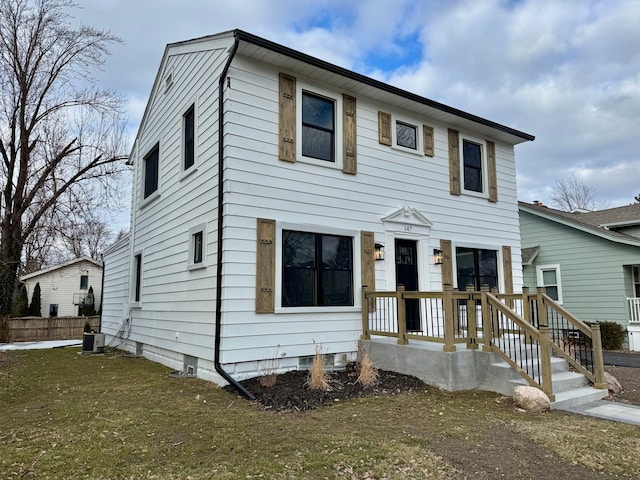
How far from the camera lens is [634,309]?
532 inches

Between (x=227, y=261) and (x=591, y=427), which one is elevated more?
(x=227, y=261)

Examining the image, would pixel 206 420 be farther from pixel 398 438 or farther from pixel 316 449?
pixel 398 438

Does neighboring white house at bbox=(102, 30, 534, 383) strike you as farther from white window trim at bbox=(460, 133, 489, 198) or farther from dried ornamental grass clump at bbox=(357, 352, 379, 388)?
dried ornamental grass clump at bbox=(357, 352, 379, 388)

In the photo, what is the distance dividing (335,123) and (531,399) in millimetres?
5728

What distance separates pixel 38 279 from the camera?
2728 centimetres

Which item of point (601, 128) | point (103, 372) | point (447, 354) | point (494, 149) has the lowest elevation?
point (103, 372)

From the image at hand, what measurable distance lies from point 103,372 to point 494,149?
1035 centimetres

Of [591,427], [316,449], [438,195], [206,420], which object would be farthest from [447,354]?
[438,195]

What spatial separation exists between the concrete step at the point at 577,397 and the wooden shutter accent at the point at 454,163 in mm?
5036

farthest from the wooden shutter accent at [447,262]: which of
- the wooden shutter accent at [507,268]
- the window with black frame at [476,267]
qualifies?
the wooden shutter accent at [507,268]

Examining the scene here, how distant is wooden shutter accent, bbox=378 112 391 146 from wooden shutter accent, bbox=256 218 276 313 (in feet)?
10.7

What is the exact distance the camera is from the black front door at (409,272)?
29.4 ft

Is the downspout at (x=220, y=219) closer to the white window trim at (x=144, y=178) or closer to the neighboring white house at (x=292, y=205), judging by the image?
the neighboring white house at (x=292, y=205)

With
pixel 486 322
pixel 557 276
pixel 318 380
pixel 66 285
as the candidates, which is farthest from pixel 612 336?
pixel 66 285
